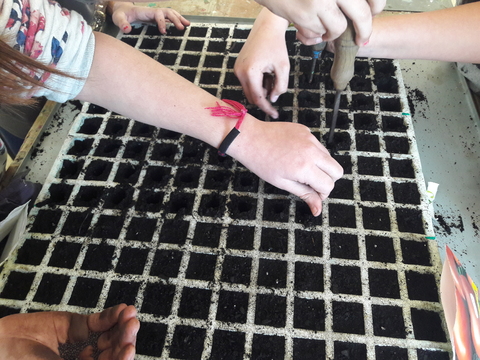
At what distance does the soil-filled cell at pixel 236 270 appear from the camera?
0.63 metres

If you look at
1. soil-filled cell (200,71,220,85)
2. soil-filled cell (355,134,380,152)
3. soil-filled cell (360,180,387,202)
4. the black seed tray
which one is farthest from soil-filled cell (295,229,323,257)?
soil-filled cell (200,71,220,85)

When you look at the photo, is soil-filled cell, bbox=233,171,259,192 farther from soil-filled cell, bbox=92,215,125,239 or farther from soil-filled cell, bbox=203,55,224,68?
soil-filled cell, bbox=203,55,224,68

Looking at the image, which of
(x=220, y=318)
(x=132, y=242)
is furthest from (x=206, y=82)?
(x=220, y=318)

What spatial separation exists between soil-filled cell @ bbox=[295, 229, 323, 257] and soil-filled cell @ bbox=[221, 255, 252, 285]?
0.10m

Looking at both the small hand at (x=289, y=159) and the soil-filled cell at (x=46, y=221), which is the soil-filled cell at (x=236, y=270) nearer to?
the small hand at (x=289, y=159)

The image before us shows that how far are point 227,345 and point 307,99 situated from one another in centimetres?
57

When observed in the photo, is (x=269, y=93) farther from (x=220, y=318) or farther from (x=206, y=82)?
(x=220, y=318)

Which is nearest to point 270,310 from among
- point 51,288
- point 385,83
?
point 51,288

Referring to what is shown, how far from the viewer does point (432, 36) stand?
0.81 meters

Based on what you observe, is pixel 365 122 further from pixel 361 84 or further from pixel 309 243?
pixel 309 243

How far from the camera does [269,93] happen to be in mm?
Answer: 820

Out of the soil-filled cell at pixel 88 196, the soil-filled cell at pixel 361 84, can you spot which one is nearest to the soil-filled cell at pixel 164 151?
the soil-filled cell at pixel 88 196

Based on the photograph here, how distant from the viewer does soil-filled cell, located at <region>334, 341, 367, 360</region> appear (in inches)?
21.8

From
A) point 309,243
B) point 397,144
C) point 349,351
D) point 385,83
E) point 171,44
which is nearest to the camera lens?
point 349,351
